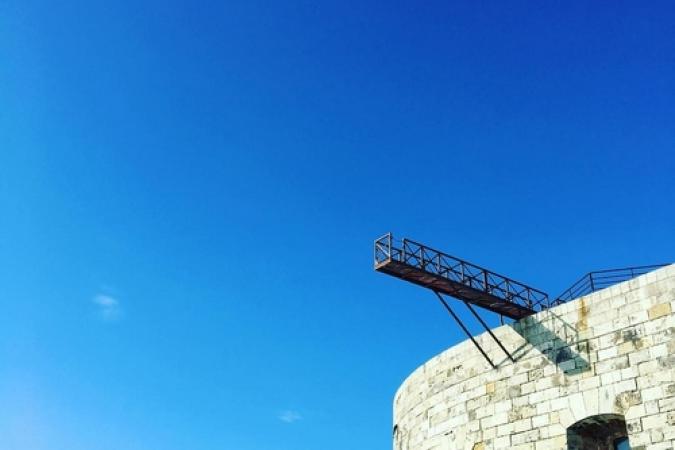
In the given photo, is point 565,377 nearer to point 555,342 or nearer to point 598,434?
point 555,342

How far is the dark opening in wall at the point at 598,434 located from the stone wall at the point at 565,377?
0.15 meters

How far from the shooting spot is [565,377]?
1259cm

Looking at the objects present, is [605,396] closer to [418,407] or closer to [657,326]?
[657,326]

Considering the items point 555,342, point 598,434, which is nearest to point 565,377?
point 555,342

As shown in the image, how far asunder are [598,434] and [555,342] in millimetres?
1751

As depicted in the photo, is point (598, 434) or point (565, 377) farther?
point (565, 377)

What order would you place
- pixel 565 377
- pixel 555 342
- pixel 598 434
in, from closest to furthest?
pixel 598 434, pixel 565 377, pixel 555 342

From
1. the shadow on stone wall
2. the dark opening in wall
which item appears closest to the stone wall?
the shadow on stone wall

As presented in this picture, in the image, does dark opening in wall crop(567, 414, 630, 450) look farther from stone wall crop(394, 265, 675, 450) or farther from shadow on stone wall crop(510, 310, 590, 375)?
shadow on stone wall crop(510, 310, 590, 375)

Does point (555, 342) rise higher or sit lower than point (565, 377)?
higher

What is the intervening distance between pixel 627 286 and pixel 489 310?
3982 millimetres

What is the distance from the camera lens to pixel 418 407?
1591 centimetres

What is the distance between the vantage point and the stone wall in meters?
11.3

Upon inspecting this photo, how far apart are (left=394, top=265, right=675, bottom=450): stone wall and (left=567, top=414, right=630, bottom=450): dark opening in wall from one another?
0.15 metres
